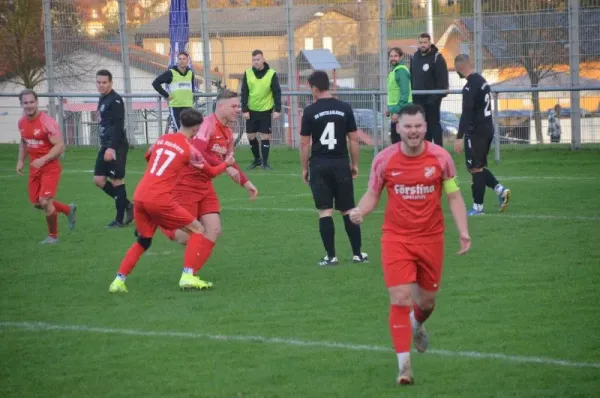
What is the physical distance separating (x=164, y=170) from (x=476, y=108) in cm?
563

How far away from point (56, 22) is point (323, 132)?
16888mm

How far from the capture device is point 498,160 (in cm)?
2055

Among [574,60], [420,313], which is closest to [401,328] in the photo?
[420,313]

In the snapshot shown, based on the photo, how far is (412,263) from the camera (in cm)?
683

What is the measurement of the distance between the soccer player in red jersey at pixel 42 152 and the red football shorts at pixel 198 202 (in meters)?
3.08

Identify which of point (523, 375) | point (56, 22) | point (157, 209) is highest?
point (56, 22)

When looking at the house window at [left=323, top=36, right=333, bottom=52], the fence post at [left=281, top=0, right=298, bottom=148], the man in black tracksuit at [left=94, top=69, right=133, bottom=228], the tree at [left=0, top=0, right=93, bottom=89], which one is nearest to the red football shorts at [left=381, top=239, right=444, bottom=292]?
the man in black tracksuit at [left=94, top=69, right=133, bottom=228]

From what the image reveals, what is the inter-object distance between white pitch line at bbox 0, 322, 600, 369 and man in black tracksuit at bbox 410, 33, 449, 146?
10223 mm

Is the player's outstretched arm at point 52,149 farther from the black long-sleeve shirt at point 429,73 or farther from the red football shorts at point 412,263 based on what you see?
the black long-sleeve shirt at point 429,73

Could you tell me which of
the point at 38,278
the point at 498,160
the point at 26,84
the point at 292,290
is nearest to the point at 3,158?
the point at 26,84

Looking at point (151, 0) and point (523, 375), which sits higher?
point (151, 0)

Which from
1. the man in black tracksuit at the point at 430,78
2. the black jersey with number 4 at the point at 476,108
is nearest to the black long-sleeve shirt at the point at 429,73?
the man in black tracksuit at the point at 430,78

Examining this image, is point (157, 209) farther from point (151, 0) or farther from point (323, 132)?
point (151, 0)

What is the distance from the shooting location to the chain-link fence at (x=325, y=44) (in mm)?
Answer: 21891
